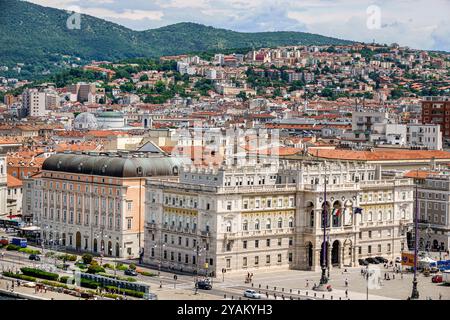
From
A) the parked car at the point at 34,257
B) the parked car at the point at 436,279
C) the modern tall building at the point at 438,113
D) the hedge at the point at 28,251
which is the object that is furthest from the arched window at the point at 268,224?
the modern tall building at the point at 438,113

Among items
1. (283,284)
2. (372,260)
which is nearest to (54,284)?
(283,284)

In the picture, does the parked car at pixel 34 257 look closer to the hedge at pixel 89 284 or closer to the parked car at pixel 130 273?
the parked car at pixel 130 273

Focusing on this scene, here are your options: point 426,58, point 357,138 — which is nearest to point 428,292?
point 357,138

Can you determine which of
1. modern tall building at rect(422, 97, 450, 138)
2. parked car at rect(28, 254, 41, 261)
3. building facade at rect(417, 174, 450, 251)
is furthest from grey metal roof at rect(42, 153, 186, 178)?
modern tall building at rect(422, 97, 450, 138)

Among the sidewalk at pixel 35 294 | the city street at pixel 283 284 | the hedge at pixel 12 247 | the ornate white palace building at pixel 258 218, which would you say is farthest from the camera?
the hedge at pixel 12 247

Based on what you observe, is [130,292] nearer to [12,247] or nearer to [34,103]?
[12,247]
